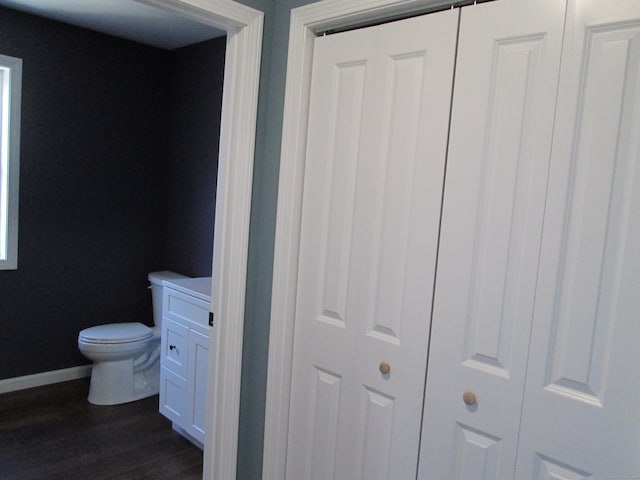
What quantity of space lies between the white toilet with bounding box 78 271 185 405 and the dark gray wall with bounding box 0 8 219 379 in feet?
1.28

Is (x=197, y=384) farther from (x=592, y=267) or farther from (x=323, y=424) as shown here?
(x=592, y=267)

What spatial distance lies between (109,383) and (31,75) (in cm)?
197

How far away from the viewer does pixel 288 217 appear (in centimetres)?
171

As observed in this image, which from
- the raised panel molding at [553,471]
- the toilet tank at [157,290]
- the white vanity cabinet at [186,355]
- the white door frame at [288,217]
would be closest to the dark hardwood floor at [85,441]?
the white vanity cabinet at [186,355]

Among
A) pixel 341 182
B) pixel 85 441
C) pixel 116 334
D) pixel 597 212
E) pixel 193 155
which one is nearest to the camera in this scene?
pixel 597 212

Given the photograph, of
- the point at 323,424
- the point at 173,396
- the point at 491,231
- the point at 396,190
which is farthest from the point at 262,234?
the point at 173,396

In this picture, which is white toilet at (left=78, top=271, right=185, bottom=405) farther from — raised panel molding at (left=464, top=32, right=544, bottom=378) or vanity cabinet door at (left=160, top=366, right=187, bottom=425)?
raised panel molding at (left=464, top=32, right=544, bottom=378)

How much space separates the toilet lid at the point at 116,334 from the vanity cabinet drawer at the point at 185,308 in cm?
47

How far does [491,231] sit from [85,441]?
2.41 m

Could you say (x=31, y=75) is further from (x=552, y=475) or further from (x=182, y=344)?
(x=552, y=475)

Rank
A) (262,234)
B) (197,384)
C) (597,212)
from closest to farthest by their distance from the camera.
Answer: (597,212)
(262,234)
(197,384)

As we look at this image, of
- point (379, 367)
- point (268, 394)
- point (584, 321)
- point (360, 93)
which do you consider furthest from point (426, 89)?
point (268, 394)

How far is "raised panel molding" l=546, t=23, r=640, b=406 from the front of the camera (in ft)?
3.48

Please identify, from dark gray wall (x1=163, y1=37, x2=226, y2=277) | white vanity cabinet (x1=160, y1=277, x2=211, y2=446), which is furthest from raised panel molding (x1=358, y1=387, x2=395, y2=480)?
dark gray wall (x1=163, y1=37, x2=226, y2=277)
